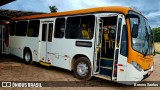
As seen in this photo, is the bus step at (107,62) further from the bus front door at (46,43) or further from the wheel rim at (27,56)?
the wheel rim at (27,56)

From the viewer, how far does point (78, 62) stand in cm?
984

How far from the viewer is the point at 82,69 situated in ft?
31.8

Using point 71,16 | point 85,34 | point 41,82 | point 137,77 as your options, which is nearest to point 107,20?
point 85,34

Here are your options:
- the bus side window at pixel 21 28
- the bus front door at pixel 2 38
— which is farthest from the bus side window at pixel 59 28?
the bus front door at pixel 2 38

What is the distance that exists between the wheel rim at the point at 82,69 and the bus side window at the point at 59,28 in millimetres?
1868

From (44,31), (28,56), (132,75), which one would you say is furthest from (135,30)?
(28,56)

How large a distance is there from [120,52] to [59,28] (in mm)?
3932

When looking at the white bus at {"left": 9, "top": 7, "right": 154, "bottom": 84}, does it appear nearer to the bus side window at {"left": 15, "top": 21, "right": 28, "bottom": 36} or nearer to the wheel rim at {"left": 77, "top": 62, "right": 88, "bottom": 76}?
the wheel rim at {"left": 77, "top": 62, "right": 88, "bottom": 76}

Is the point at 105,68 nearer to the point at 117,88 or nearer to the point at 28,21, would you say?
the point at 117,88

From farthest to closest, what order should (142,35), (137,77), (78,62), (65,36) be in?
(65,36)
(78,62)
(142,35)
(137,77)

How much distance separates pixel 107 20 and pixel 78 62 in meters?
2.11

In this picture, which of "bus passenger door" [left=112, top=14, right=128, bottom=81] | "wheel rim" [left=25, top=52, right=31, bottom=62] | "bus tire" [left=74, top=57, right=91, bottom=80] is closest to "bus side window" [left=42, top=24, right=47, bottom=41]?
"wheel rim" [left=25, top=52, right=31, bottom=62]

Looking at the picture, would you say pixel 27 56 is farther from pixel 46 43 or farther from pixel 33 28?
pixel 46 43

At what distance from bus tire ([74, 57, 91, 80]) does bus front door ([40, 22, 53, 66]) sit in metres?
2.12
